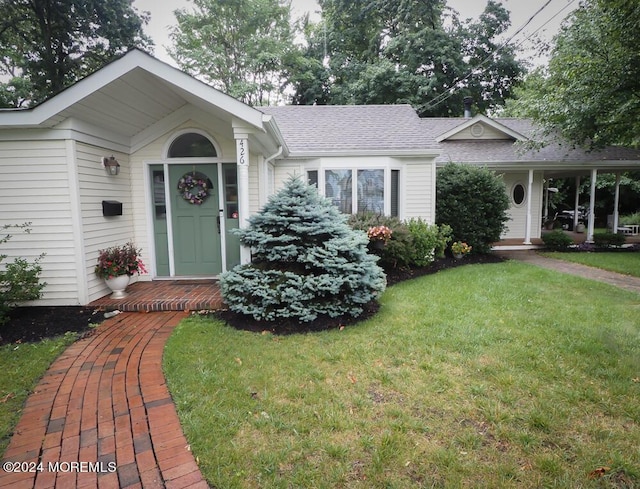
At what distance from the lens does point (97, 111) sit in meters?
5.00

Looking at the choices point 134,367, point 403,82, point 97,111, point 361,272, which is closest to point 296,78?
point 403,82

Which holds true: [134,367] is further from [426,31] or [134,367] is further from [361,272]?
[426,31]

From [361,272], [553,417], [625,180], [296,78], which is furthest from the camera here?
[296,78]

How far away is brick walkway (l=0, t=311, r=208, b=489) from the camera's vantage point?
200cm

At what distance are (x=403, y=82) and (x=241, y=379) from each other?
18838mm

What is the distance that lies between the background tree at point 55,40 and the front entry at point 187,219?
14895 millimetres

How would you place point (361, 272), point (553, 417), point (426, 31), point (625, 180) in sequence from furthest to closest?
point (426, 31) → point (625, 180) → point (361, 272) → point (553, 417)

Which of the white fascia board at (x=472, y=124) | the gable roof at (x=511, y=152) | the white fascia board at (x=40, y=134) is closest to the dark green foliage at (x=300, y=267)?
the white fascia board at (x=40, y=134)

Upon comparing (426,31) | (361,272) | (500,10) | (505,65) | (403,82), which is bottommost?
(361,272)

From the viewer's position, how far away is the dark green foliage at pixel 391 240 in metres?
7.07

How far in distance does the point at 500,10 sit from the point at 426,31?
509cm

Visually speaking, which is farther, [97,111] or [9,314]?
[97,111]

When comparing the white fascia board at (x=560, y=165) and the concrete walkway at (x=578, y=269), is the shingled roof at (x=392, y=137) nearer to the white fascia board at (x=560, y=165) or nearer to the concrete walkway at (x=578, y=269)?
the white fascia board at (x=560, y=165)

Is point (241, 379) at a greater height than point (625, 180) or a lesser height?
lesser
